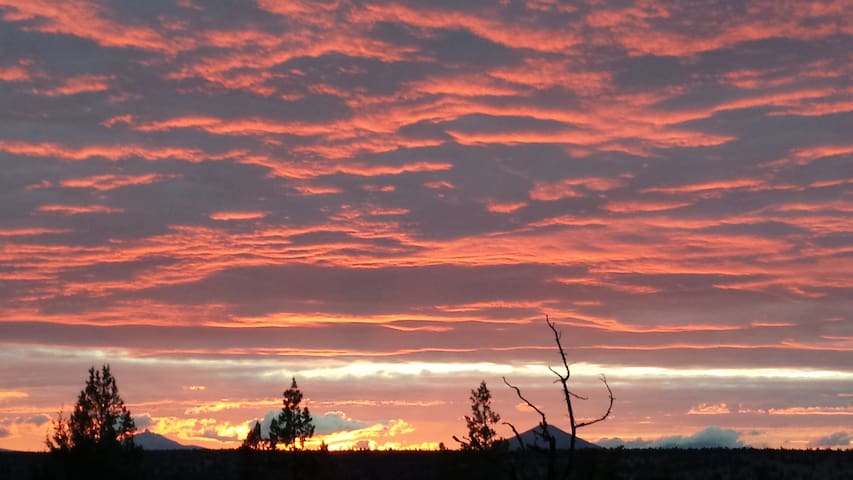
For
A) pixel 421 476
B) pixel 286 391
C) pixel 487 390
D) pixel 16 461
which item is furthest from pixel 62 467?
pixel 16 461

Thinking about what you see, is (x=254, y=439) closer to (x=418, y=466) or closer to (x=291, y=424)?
(x=291, y=424)

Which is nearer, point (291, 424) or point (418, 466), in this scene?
point (291, 424)

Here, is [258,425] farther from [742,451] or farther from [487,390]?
[742,451]

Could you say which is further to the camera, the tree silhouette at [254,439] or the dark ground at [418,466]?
the tree silhouette at [254,439]

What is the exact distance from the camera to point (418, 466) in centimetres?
12000

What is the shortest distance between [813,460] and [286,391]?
214 feet

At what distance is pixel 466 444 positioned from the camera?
11.5 metres

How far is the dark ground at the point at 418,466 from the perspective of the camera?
5906 centimetres

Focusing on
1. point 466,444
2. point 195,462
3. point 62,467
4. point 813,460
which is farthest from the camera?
point 195,462

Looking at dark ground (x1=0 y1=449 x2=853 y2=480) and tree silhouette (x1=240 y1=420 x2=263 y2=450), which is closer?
dark ground (x1=0 y1=449 x2=853 y2=480)

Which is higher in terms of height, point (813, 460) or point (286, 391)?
point (286, 391)

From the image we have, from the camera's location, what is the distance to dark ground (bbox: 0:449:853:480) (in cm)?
5906

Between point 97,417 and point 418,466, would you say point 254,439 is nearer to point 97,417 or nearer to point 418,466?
point 97,417

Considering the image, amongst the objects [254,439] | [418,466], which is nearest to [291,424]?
[254,439]
